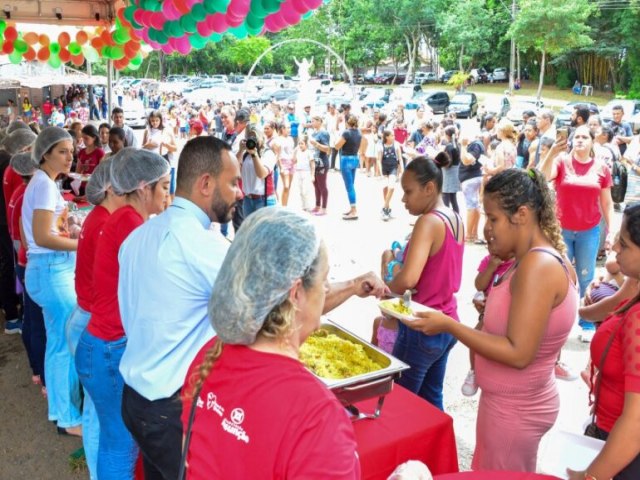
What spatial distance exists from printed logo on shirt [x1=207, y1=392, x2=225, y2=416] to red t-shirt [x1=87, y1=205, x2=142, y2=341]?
122 cm

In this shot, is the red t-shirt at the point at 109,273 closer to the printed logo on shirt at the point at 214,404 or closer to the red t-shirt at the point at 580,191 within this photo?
the printed logo on shirt at the point at 214,404

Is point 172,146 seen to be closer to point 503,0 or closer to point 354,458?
point 354,458

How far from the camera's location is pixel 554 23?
30.0 meters

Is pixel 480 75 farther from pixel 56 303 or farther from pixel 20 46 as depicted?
pixel 56 303

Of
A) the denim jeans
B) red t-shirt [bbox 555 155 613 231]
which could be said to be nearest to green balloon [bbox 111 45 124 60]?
the denim jeans

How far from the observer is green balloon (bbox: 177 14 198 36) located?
490 cm

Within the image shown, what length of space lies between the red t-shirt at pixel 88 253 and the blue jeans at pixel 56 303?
724 mm

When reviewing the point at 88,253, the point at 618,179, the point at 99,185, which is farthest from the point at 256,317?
the point at 618,179

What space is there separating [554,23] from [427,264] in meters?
31.5

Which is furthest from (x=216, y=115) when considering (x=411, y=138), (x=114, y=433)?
(x=114, y=433)

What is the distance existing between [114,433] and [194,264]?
102 cm

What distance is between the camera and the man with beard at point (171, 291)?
1.79 m

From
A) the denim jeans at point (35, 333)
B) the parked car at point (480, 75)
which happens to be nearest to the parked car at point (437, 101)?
the parked car at point (480, 75)

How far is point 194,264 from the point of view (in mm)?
1776
